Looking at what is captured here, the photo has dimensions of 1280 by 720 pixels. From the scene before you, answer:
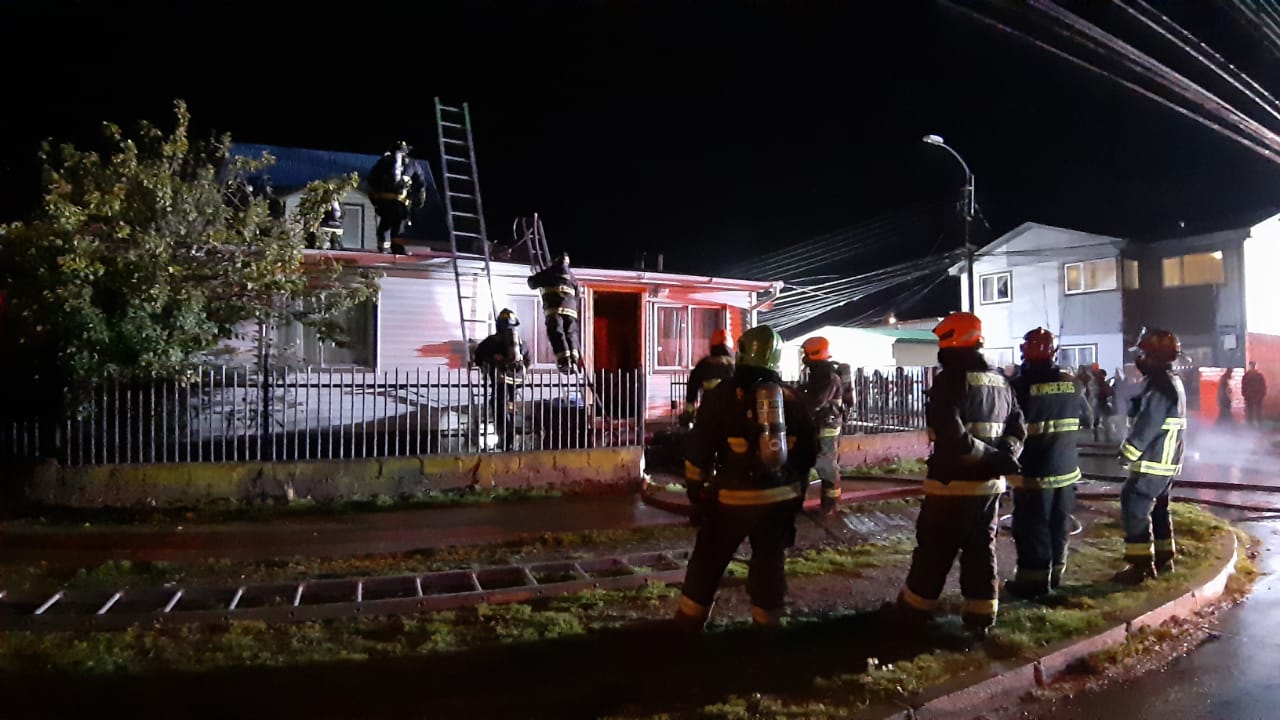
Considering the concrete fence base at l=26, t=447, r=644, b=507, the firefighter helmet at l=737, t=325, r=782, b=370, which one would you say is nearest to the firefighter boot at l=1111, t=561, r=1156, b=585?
the firefighter helmet at l=737, t=325, r=782, b=370

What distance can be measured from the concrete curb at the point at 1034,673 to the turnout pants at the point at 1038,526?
0.65m

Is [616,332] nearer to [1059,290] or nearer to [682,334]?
[682,334]

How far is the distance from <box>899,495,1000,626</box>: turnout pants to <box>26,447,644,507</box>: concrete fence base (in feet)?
19.6

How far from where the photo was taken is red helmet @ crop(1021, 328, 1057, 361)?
18.1 ft

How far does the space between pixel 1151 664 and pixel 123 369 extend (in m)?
10.1

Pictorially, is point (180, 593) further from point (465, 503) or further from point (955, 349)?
point (955, 349)

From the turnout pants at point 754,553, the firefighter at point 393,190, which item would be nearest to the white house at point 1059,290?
the firefighter at point 393,190

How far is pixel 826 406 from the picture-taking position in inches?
333

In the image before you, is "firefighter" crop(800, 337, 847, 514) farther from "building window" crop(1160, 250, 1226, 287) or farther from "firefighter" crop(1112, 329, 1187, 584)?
"building window" crop(1160, 250, 1226, 287)

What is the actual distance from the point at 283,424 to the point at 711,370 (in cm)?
513

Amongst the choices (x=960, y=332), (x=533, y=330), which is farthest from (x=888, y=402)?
(x=960, y=332)

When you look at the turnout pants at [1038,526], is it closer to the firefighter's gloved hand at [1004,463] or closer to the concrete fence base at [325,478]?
the firefighter's gloved hand at [1004,463]

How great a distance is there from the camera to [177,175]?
33.2 ft

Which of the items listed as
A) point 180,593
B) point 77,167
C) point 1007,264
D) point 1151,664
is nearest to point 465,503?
point 180,593
